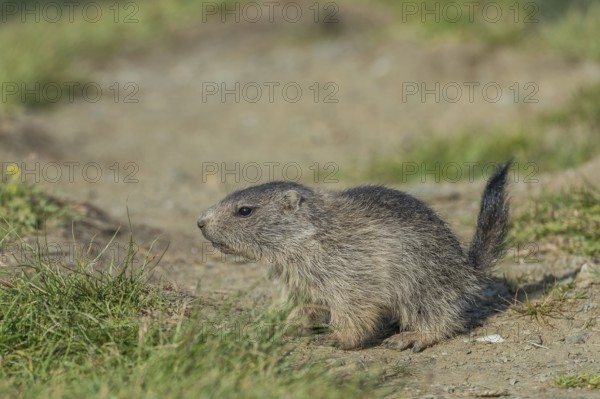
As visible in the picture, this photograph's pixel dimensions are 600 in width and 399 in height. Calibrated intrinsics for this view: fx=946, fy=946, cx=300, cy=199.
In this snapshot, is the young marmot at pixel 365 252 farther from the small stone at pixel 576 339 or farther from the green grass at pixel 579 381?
the green grass at pixel 579 381

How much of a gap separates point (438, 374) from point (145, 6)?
13.0m

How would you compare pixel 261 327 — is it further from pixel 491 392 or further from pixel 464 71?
pixel 464 71

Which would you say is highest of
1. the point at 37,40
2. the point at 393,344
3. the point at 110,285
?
the point at 37,40

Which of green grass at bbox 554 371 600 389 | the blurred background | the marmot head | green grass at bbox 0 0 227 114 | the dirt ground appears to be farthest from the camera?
green grass at bbox 0 0 227 114

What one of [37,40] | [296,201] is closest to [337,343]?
[296,201]

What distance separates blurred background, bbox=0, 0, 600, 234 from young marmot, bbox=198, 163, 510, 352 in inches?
93.8

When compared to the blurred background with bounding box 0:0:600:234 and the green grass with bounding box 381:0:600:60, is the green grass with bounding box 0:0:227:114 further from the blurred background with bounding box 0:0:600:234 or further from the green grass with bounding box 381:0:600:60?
the green grass with bounding box 381:0:600:60

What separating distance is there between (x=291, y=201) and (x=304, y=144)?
6.01m

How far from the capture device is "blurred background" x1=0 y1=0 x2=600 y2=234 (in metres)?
9.89

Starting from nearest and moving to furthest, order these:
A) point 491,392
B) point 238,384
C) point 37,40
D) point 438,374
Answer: point 238,384 < point 491,392 < point 438,374 < point 37,40

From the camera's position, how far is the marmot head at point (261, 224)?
18.5 ft

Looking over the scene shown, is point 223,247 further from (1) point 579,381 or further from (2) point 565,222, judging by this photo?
(2) point 565,222

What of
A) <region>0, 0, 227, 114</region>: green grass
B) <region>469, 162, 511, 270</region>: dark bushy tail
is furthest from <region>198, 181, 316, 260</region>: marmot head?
<region>0, 0, 227, 114</region>: green grass

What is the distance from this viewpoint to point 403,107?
12234 mm
